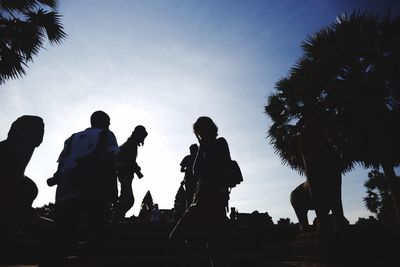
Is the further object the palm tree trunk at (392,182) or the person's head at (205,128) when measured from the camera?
the palm tree trunk at (392,182)

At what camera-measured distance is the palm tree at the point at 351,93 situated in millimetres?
7965

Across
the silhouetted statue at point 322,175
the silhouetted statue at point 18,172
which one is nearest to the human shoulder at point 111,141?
the silhouetted statue at point 18,172

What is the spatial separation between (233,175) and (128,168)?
140 cm

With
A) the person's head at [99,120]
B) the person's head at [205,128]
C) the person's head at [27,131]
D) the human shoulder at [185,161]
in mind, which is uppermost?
the person's head at [27,131]

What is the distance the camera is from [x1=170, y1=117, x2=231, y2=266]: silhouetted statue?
2.10 m

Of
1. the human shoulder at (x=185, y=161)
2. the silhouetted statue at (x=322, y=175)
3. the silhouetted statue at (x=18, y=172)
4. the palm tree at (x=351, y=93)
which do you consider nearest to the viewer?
the silhouetted statue at (x=18, y=172)

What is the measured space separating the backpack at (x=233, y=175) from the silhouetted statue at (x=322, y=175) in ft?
7.41

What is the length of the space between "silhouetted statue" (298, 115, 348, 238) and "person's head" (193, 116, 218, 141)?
225cm

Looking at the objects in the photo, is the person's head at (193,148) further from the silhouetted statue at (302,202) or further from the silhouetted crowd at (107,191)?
the silhouetted statue at (302,202)

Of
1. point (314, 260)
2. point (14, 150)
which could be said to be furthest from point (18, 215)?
point (314, 260)

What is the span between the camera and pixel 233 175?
2344 millimetres

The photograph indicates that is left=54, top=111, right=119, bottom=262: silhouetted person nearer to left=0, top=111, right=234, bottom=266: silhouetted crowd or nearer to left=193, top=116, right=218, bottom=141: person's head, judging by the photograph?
left=0, top=111, right=234, bottom=266: silhouetted crowd

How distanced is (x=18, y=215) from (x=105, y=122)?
6.22ft

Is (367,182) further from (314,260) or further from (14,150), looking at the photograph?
(14,150)
